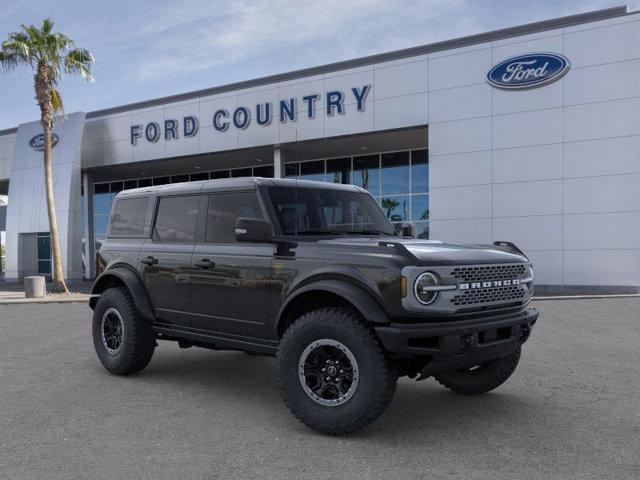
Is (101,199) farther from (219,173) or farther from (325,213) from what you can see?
(325,213)

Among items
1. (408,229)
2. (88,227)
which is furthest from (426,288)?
(88,227)

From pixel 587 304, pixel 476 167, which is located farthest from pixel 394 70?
pixel 587 304

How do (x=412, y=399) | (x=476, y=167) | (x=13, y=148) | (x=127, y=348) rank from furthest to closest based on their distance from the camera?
(x=13, y=148)
(x=476, y=167)
(x=127, y=348)
(x=412, y=399)

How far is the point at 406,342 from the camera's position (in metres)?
3.86

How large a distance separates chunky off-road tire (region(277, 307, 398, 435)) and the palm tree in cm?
1737

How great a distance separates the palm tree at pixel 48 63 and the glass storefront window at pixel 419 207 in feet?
43.0

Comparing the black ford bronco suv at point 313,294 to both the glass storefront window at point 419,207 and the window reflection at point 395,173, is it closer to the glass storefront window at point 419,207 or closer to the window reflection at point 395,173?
the glass storefront window at point 419,207

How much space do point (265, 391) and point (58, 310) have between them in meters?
10.0

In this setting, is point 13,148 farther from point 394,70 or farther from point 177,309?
point 177,309

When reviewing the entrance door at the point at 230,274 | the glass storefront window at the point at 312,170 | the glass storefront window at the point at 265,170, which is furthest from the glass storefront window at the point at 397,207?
the entrance door at the point at 230,274

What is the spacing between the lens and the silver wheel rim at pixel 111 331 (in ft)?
20.2

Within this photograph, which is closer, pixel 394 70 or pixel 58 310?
pixel 58 310

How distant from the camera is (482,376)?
5.22 metres

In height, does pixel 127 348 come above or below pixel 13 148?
below
